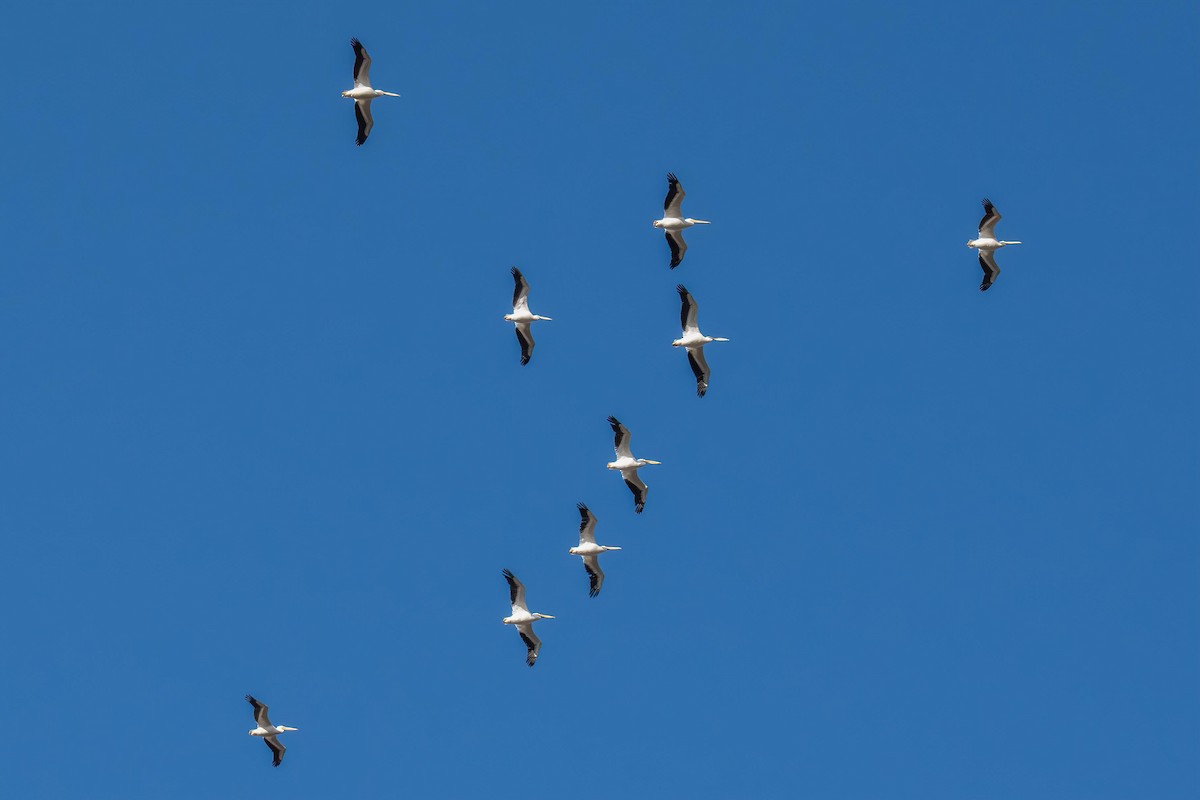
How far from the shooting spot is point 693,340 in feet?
273

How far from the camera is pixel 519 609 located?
8488 cm

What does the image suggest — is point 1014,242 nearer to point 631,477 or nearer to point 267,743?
point 631,477

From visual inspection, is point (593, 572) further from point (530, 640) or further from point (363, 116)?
point (363, 116)

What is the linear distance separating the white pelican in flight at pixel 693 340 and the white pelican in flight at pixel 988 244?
29.3 feet

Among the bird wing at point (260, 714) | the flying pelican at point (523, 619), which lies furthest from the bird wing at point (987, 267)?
the bird wing at point (260, 714)

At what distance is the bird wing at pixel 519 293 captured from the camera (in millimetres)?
84625

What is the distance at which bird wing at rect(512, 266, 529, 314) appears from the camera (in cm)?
8462

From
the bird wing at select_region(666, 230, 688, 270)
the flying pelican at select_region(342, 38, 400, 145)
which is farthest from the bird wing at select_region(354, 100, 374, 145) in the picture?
the bird wing at select_region(666, 230, 688, 270)

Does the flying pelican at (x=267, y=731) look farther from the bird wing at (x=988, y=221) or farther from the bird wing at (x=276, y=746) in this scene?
the bird wing at (x=988, y=221)

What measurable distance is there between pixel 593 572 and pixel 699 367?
22.5ft

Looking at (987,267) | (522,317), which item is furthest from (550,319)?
(987,267)

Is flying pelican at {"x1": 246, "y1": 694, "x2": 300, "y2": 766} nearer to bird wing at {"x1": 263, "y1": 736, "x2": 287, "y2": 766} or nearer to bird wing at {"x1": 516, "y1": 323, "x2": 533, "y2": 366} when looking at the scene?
bird wing at {"x1": 263, "y1": 736, "x2": 287, "y2": 766}

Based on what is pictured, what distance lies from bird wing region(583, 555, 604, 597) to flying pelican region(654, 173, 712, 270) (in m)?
9.06

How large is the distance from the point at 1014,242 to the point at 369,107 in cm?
1986
